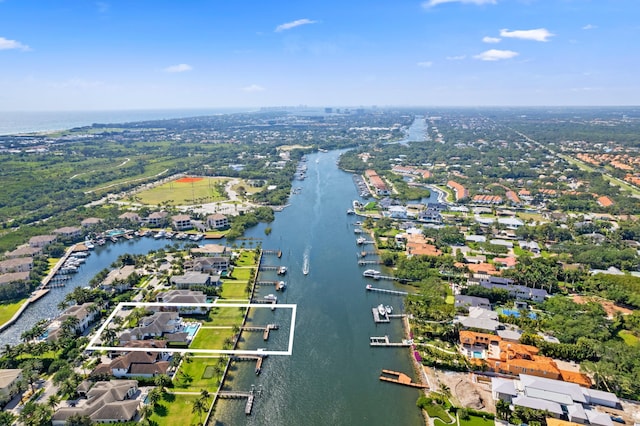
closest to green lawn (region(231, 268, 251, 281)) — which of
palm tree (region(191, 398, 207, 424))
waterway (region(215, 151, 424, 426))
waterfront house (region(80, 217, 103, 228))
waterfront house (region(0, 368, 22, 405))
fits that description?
waterway (region(215, 151, 424, 426))

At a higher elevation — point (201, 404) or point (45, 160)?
point (45, 160)

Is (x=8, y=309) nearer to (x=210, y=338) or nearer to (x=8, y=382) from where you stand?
(x=8, y=382)

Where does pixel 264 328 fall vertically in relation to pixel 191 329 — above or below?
below

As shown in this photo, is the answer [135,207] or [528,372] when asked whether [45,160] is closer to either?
[135,207]

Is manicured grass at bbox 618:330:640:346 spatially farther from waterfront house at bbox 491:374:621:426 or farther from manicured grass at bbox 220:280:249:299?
manicured grass at bbox 220:280:249:299

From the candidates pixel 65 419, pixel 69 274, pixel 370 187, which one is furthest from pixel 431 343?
pixel 370 187

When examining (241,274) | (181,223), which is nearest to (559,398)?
(241,274)
